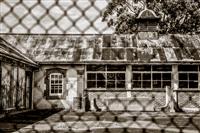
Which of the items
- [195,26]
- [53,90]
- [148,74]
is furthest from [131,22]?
[53,90]

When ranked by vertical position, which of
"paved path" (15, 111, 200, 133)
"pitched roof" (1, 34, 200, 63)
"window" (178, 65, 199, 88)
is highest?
"pitched roof" (1, 34, 200, 63)

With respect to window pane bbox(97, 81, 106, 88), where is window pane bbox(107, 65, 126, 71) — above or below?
above

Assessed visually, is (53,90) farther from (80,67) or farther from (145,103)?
(145,103)

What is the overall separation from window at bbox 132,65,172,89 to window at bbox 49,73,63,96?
303 cm

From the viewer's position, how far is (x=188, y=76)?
15.2 metres

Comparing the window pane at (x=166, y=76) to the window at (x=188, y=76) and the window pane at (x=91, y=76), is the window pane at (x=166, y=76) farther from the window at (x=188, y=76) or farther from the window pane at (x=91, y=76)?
the window pane at (x=91, y=76)

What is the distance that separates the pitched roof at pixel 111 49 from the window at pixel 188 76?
0.41m

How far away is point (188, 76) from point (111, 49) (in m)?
3.30

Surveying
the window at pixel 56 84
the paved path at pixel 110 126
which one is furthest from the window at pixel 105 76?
the paved path at pixel 110 126

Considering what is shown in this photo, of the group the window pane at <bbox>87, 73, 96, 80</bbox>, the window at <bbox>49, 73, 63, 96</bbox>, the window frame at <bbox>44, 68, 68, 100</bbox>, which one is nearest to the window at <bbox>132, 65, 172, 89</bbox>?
the window pane at <bbox>87, 73, 96, 80</bbox>

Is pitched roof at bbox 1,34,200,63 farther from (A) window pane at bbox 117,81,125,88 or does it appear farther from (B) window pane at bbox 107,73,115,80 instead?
(A) window pane at bbox 117,81,125,88

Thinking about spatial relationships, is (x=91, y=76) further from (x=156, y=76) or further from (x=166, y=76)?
(x=166, y=76)

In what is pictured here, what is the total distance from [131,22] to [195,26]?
3.26m

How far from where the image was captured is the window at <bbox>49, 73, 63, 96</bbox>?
51.5 ft
